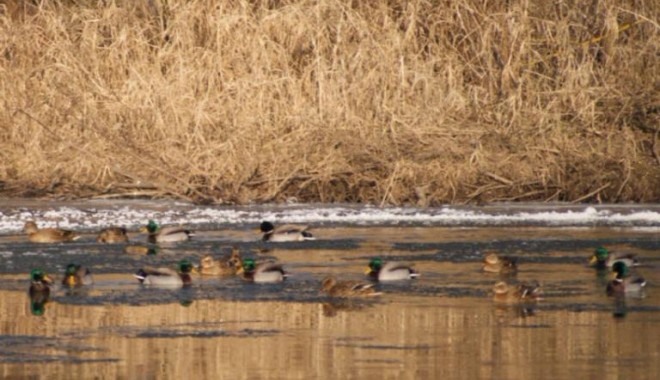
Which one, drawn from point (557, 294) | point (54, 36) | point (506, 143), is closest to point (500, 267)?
point (557, 294)

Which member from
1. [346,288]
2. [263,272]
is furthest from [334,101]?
[346,288]

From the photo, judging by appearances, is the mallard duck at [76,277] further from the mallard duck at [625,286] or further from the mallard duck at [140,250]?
the mallard duck at [625,286]

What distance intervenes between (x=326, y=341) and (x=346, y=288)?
69.8 inches

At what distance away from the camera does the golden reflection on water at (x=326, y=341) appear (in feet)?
27.7

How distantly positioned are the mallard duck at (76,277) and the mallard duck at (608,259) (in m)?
3.92

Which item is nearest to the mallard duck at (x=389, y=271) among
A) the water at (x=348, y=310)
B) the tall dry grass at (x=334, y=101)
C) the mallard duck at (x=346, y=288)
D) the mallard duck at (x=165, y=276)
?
the water at (x=348, y=310)

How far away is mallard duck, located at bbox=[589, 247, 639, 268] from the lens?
12492 mm

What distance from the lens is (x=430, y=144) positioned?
17.5 m

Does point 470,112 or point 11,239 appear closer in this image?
point 11,239

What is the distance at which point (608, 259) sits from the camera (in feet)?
41.4

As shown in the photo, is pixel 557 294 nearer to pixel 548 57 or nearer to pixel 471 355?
pixel 471 355

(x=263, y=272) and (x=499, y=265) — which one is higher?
(x=499, y=265)

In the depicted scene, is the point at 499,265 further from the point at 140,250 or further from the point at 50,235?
the point at 50,235

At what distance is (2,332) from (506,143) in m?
9.13
